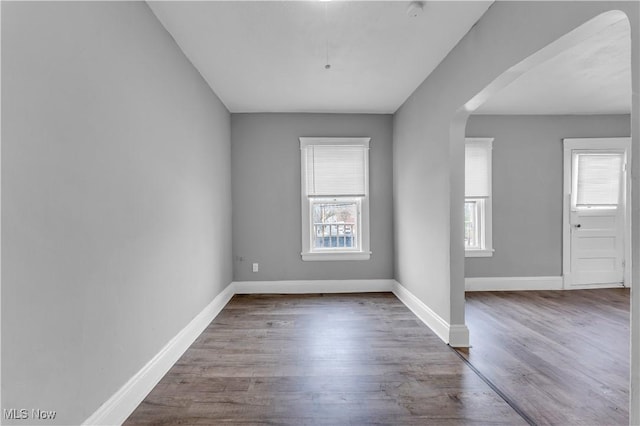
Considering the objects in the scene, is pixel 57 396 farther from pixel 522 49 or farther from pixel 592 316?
pixel 592 316

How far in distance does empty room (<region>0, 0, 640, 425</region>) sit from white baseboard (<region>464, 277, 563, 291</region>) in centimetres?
3

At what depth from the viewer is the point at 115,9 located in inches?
70.2

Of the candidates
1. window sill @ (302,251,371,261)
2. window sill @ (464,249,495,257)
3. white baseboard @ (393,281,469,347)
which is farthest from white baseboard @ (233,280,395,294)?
window sill @ (464,249,495,257)

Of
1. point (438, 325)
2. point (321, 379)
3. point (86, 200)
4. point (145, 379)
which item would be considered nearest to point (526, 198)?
point (438, 325)

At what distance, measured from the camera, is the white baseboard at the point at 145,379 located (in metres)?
1.68

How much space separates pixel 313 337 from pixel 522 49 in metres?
2.83

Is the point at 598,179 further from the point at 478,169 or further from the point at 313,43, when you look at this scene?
the point at 313,43

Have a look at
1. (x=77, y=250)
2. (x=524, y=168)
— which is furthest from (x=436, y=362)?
(x=524, y=168)

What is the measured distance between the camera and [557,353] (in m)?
2.65

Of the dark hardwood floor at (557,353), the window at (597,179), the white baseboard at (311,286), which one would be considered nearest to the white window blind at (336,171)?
the white baseboard at (311,286)

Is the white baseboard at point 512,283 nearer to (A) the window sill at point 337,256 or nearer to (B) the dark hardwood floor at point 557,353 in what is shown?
(B) the dark hardwood floor at point 557,353

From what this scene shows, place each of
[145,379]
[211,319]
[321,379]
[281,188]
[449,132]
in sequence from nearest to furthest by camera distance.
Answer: [145,379]
[321,379]
[449,132]
[211,319]
[281,188]

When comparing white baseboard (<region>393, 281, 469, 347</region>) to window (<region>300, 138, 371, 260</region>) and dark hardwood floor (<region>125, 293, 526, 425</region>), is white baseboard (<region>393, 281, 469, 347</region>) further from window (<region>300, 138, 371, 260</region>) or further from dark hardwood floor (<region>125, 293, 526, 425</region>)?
window (<region>300, 138, 371, 260</region>)

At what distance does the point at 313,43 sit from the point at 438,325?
9.56 ft
